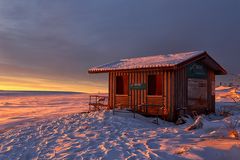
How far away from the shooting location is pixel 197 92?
19938 mm

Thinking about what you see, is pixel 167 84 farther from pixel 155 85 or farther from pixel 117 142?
pixel 117 142

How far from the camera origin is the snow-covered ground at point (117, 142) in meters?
8.34

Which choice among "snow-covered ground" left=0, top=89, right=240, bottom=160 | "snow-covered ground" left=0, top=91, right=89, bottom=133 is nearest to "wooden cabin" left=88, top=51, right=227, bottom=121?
"snow-covered ground" left=0, top=89, right=240, bottom=160

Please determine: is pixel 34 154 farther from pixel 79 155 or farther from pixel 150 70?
pixel 150 70

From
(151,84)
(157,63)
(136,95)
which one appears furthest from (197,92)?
(136,95)

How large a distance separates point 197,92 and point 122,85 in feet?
16.4

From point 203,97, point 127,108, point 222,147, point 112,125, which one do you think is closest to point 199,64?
point 203,97

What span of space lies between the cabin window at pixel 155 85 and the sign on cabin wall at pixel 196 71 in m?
2.14

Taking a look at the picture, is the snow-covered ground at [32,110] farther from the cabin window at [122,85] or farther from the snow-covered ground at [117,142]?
the cabin window at [122,85]

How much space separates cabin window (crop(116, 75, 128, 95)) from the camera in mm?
20281

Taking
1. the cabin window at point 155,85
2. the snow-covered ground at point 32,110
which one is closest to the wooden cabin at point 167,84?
the cabin window at point 155,85

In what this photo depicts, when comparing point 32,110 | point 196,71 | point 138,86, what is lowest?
point 32,110

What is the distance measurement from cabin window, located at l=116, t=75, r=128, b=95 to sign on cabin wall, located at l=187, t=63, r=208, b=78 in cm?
416

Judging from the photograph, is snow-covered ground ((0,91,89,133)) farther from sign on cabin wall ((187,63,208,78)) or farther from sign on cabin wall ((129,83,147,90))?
sign on cabin wall ((187,63,208,78))
